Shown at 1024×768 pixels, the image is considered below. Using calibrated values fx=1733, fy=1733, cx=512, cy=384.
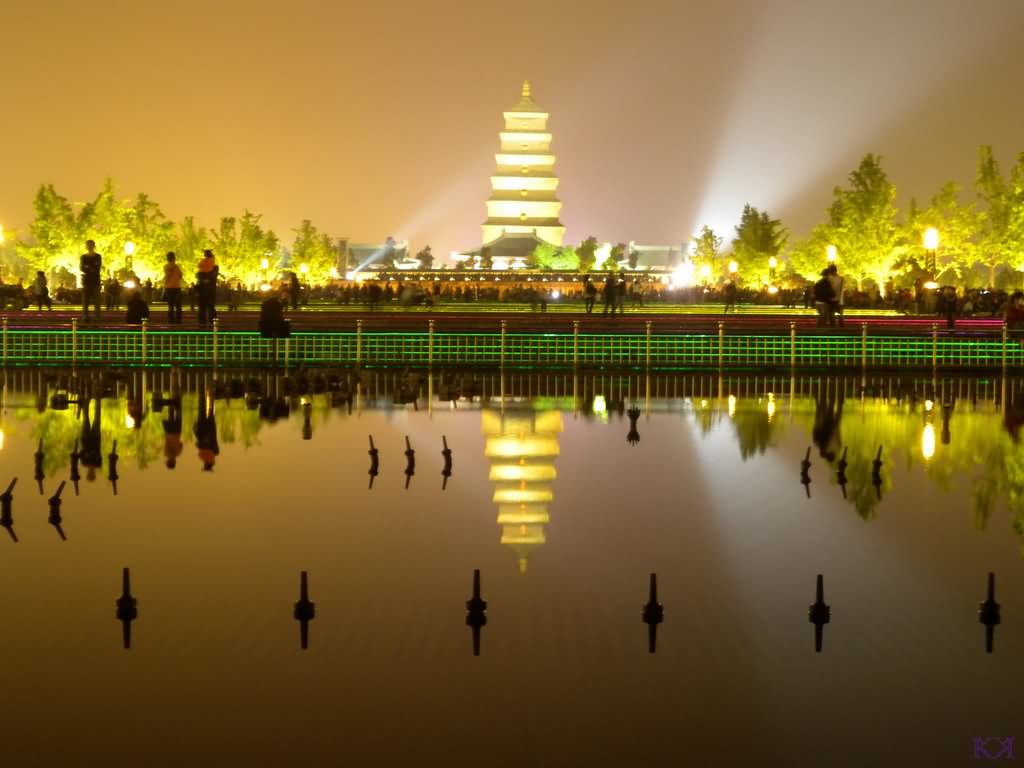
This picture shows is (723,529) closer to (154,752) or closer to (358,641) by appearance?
(358,641)

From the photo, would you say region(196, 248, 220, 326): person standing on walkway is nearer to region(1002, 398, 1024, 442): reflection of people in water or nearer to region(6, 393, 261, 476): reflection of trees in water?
region(6, 393, 261, 476): reflection of trees in water

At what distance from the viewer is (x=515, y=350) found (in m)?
38.0

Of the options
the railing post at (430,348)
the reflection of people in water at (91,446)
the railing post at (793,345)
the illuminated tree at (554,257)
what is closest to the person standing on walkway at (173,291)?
the railing post at (430,348)

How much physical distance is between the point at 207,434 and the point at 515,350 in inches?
660

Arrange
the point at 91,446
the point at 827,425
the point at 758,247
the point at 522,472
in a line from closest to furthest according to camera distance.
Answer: the point at 522,472 → the point at 91,446 → the point at 827,425 → the point at 758,247

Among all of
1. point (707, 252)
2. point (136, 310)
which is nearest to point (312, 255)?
point (707, 252)

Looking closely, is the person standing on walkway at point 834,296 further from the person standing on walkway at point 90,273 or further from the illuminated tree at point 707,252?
the illuminated tree at point 707,252

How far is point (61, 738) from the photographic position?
26.7ft

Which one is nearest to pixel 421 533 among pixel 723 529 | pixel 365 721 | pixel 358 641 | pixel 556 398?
pixel 723 529

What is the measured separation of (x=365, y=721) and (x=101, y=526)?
6355mm

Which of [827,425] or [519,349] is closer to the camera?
[827,425]

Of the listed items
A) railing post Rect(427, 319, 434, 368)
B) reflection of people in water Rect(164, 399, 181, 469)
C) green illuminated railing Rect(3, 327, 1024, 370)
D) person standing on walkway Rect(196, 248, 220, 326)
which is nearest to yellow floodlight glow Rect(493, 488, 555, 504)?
reflection of people in water Rect(164, 399, 181, 469)

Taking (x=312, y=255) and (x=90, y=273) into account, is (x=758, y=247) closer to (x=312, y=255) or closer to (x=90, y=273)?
(x=312, y=255)

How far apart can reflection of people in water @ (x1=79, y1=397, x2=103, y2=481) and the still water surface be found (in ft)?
0.81
